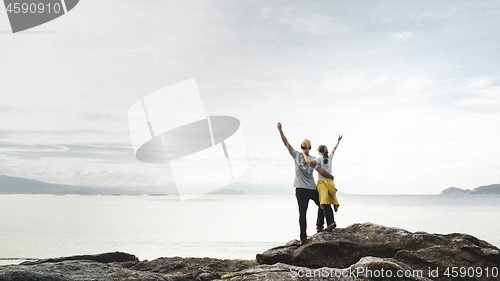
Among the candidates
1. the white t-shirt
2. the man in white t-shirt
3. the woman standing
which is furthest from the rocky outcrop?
the white t-shirt

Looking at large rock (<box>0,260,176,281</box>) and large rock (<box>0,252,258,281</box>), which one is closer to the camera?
large rock (<box>0,260,176,281</box>)

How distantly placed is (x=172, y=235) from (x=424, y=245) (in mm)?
26934

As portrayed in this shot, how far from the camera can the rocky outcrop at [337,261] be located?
5.48 m

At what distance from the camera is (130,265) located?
8461 mm

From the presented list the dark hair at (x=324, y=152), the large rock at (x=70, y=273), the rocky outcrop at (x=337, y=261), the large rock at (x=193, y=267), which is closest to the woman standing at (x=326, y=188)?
the dark hair at (x=324, y=152)

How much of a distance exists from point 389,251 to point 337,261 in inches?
51.7

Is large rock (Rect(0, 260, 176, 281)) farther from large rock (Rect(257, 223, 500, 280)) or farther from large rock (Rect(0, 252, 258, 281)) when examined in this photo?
large rock (Rect(257, 223, 500, 280))

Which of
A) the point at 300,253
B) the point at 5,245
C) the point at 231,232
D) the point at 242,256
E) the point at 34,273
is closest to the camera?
the point at 34,273

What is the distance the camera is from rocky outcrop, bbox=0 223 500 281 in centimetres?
548

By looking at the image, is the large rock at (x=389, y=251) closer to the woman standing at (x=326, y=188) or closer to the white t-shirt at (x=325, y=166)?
the woman standing at (x=326, y=188)

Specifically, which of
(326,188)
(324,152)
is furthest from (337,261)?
(324,152)

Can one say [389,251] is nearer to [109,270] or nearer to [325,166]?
[325,166]

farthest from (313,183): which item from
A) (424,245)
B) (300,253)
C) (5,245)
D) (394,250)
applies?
(5,245)

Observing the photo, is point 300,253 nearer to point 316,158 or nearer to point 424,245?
point 316,158
